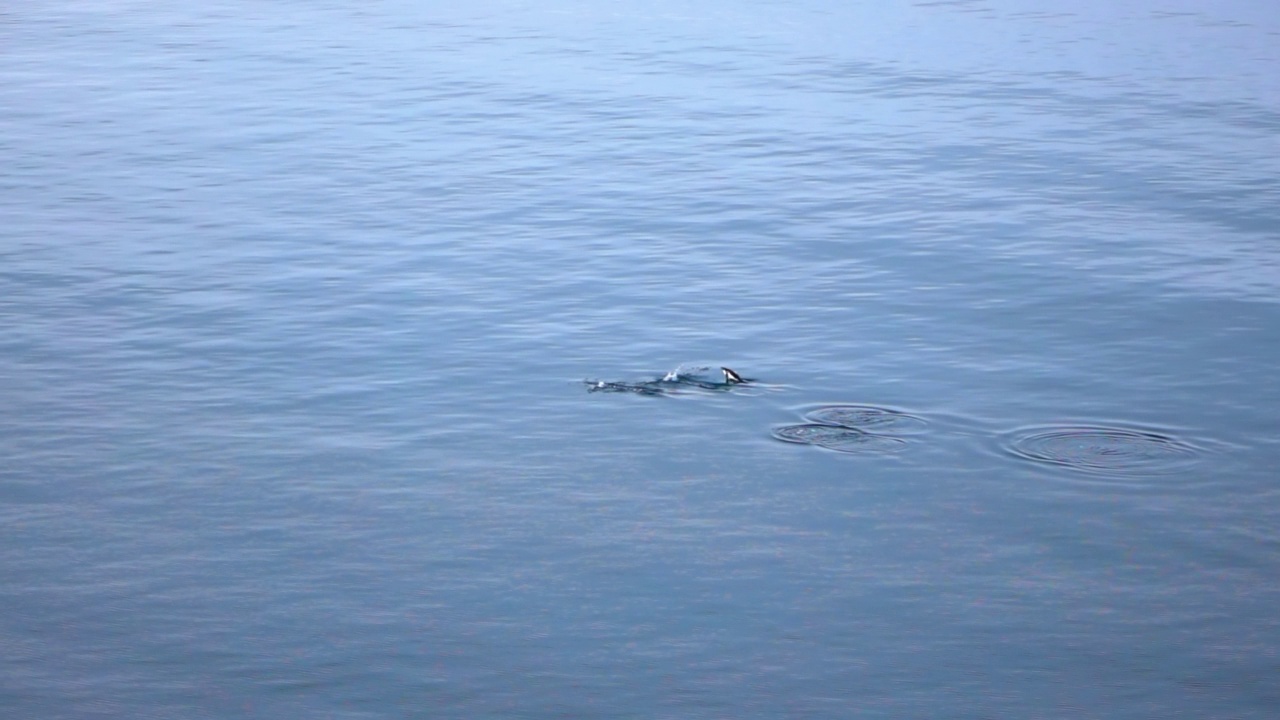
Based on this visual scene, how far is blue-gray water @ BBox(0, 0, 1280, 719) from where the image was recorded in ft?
48.3

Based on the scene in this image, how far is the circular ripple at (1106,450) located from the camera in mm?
18719

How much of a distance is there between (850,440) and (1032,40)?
30917mm

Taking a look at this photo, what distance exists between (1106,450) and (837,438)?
9.67 ft

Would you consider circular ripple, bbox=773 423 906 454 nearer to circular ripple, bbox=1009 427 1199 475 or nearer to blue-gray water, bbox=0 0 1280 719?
blue-gray water, bbox=0 0 1280 719

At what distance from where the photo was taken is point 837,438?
19.6m

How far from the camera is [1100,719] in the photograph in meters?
13.6

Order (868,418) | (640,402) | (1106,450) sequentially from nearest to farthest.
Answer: (1106,450) < (868,418) < (640,402)

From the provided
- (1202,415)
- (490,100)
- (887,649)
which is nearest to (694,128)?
(490,100)

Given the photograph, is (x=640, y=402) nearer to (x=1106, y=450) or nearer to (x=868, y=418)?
(x=868, y=418)

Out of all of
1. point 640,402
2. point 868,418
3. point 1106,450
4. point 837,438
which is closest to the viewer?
point 1106,450

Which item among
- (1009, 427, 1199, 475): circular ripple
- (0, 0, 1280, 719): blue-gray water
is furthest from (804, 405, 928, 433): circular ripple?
(1009, 427, 1199, 475): circular ripple

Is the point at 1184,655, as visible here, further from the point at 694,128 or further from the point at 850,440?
the point at 694,128

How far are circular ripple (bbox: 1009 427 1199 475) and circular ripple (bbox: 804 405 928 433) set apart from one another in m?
1.20

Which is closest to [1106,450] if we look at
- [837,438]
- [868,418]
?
[868,418]
